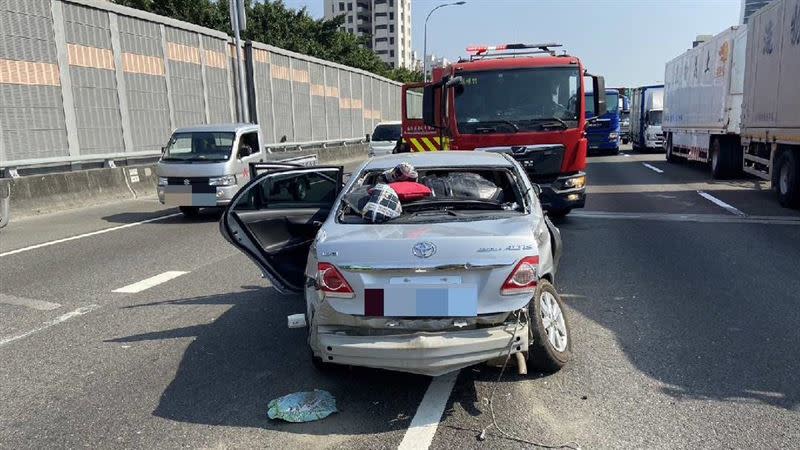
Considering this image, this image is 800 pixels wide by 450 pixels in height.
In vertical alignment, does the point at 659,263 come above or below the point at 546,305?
below

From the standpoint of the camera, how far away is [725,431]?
337cm

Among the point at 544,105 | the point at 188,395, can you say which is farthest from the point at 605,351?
the point at 544,105

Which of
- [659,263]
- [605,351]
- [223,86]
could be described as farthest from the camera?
[223,86]

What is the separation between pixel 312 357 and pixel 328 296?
31.8 inches

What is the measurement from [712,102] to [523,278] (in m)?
17.0

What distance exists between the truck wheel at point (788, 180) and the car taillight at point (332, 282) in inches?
434

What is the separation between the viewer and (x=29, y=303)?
6.21 meters

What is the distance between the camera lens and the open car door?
5.15 meters

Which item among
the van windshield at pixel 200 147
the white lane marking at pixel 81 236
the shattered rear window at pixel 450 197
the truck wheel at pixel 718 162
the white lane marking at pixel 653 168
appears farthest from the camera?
the white lane marking at pixel 653 168

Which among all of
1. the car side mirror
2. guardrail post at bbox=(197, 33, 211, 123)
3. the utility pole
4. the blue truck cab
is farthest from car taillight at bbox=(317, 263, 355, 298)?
the blue truck cab

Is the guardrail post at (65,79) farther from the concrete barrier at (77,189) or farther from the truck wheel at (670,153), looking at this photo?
the truck wheel at (670,153)

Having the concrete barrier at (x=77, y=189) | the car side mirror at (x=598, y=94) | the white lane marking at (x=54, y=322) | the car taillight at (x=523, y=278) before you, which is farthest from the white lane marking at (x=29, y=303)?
the car side mirror at (x=598, y=94)

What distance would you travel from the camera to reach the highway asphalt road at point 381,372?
11.4ft

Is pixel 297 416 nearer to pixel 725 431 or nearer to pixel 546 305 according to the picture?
pixel 546 305
